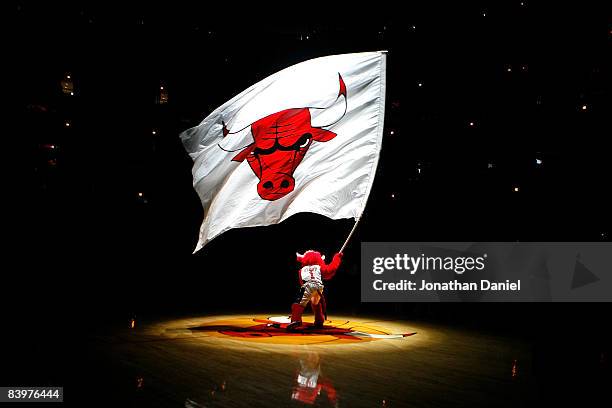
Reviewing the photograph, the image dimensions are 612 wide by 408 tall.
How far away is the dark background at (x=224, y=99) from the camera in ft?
38.4

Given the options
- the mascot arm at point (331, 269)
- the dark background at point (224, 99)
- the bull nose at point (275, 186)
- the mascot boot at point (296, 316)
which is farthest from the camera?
the dark background at point (224, 99)

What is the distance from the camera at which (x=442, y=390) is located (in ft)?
14.6

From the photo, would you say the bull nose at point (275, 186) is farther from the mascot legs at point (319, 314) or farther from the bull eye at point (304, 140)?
the mascot legs at point (319, 314)

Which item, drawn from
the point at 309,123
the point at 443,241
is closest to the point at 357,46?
the point at 443,241

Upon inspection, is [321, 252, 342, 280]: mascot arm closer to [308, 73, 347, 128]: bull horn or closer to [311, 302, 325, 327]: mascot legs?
[311, 302, 325, 327]: mascot legs

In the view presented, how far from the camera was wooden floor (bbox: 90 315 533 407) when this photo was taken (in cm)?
405

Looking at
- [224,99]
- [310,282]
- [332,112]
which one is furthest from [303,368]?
[224,99]

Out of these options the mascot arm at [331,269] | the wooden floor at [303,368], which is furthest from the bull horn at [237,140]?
the wooden floor at [303,368]

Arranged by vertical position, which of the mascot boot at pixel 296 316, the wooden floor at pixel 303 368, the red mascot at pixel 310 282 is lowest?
the wooden floor at pixel 303 368

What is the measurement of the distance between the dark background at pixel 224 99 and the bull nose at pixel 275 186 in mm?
5100

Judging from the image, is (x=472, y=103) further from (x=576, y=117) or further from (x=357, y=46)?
(x=357, y=46)

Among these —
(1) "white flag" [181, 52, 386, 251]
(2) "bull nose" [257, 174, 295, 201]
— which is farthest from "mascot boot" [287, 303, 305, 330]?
(2) "bull nose" [257, 174, 295, 201]

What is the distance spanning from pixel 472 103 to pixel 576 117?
91.9 inches

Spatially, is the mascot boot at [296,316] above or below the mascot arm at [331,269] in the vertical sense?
below
